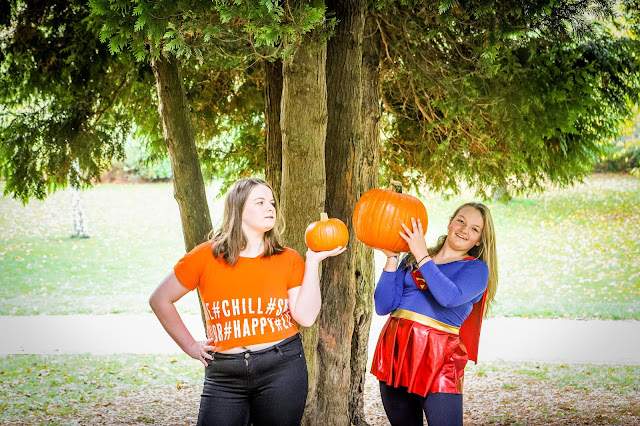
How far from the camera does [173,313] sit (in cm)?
316

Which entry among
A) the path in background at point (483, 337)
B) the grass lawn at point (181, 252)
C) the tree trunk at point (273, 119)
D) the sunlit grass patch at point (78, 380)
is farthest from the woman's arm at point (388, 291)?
the grass lawn at point (181, 252)

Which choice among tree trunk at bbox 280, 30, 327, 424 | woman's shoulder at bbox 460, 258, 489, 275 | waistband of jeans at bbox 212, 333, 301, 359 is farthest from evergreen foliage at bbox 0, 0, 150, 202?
woman's shoulder at bbox 460, 258, 489, 275

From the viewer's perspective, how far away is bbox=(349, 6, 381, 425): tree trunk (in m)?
5.60

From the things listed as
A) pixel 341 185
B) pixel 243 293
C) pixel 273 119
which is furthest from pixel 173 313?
pixel 273 119

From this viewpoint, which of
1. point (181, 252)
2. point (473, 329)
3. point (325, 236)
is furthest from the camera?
point (181, 252)

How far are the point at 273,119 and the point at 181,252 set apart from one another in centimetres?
1589

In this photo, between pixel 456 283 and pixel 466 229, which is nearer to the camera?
pixel 456 283

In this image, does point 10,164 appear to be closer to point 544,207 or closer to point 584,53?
point 584,53

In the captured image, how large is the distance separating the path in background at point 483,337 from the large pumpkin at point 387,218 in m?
6.25

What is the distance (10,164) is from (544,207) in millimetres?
22144

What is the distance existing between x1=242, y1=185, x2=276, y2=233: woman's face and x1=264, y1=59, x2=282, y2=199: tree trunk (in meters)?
1.90

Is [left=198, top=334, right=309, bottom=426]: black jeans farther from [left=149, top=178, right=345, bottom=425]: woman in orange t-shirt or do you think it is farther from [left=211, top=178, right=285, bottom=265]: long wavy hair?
[left=211, top=178, right=285, bottom=265]: long wavy hair

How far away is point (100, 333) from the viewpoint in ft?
35.8

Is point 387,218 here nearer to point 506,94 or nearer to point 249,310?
point 249,310
